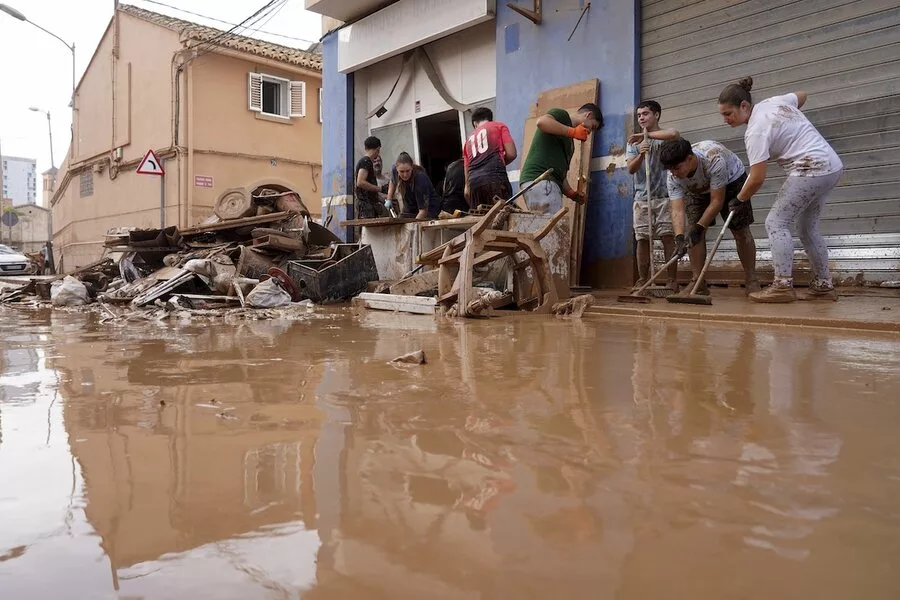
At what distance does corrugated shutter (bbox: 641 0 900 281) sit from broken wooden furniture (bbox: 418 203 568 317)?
90.4 inches

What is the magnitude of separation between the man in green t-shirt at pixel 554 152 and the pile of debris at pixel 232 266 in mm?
2179

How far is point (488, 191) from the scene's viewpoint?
595cm

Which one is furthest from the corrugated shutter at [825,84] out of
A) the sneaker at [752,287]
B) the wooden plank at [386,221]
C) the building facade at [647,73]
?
the wooden plank at [386,221]

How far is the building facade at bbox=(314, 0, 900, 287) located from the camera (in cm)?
541

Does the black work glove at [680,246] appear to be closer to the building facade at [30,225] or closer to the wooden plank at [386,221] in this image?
the wooden plank at [386,221]

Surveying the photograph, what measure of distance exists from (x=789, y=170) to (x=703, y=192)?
0.69 m

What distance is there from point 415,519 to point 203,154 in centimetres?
1784

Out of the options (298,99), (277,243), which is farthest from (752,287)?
(298,99)

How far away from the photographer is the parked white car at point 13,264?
18.3 m

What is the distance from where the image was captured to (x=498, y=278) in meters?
5.84

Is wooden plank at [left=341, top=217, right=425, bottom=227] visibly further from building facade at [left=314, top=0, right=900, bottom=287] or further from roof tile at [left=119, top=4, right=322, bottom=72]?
roof tile at [left=119, top=4, right=322, bottom=72]

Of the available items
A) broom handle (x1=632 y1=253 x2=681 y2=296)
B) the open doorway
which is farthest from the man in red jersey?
the open doorway

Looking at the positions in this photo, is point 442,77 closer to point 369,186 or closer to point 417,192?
Answer: point 417,192

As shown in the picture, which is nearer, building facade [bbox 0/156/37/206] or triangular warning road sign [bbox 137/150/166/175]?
triangular warning road sign [bbox 137/150/166/175]
